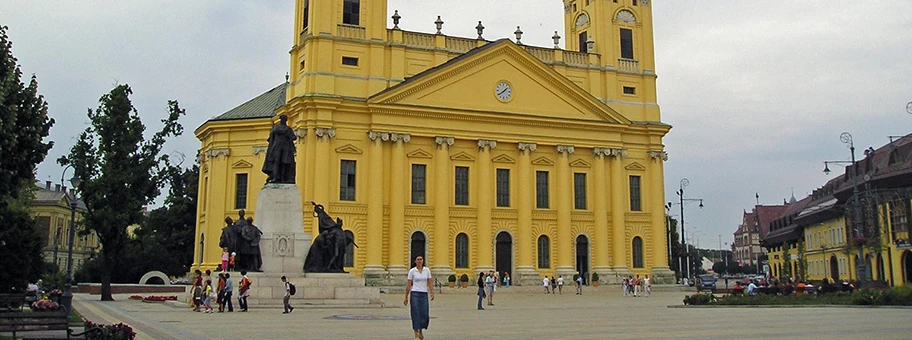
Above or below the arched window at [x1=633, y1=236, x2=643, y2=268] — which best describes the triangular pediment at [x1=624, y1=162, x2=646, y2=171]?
above

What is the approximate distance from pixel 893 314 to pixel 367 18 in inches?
1343

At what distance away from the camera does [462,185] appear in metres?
47.6

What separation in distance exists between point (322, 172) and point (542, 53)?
1658 centimetres

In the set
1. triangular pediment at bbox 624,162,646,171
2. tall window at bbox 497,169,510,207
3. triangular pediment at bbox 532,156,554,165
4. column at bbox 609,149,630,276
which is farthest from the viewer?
triangular pediment at bbox 624,162,646,171

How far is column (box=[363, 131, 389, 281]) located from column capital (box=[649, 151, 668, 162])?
58.1 ft

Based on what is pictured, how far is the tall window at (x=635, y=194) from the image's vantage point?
51875 millimetres

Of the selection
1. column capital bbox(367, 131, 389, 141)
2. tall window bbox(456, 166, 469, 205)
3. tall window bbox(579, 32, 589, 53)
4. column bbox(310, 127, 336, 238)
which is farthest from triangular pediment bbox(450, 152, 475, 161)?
tall window bbox(579, 32, 589, 53)

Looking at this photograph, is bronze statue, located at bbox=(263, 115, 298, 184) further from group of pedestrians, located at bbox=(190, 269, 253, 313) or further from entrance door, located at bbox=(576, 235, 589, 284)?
entrance door, located at bbox=(576, 235, 589, 284)

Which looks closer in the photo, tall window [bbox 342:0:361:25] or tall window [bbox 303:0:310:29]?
tall window [bbox 342:0:361:25]

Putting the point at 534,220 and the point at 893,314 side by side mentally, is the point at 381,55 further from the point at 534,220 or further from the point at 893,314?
the point at 893,314

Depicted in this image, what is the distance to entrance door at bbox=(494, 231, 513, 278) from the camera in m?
48.0

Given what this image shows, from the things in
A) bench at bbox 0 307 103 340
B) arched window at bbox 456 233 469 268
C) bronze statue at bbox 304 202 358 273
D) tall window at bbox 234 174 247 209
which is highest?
tall window at bbox 234 174 247 209

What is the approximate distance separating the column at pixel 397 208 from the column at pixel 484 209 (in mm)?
4251

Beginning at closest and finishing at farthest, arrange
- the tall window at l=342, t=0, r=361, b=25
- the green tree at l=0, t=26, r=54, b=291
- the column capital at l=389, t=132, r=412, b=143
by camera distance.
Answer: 1. the green tree at l=0, t=26, r=54, b=291
2. the column capital at l=389, t=132, r=412, b=143
3. the tall window at l=342, t=0, r=361, b=25
